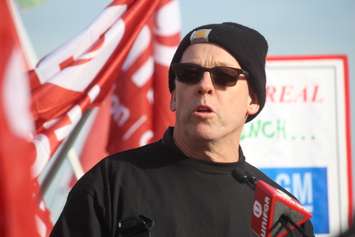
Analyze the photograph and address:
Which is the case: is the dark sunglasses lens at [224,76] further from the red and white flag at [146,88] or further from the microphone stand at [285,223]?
the red and white flag at [146,88]

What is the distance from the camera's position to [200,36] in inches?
85.6

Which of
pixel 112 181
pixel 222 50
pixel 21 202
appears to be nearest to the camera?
pixel 112 181

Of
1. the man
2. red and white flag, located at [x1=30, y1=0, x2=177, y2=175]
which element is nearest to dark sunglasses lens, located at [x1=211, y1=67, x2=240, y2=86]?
the man

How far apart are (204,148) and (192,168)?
2.7 inches

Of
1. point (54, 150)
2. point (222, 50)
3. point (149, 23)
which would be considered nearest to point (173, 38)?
point (149, 23)

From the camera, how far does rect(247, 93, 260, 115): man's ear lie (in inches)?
90.2

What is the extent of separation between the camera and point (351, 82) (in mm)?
4223

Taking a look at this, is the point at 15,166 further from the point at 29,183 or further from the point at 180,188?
the point at 180,188

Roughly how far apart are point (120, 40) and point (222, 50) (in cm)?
200

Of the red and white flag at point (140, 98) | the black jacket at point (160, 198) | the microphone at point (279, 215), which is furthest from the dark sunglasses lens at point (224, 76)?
the red and white flag at point (140, 98)

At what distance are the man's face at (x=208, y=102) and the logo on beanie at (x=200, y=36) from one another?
0.02 m

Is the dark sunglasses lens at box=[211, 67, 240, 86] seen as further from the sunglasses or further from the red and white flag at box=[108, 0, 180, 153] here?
the red and white flag at box=[108, 0, 180, 153]

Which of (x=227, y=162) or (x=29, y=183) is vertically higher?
(x=227, y=162)

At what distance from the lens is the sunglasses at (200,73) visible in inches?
82.6
